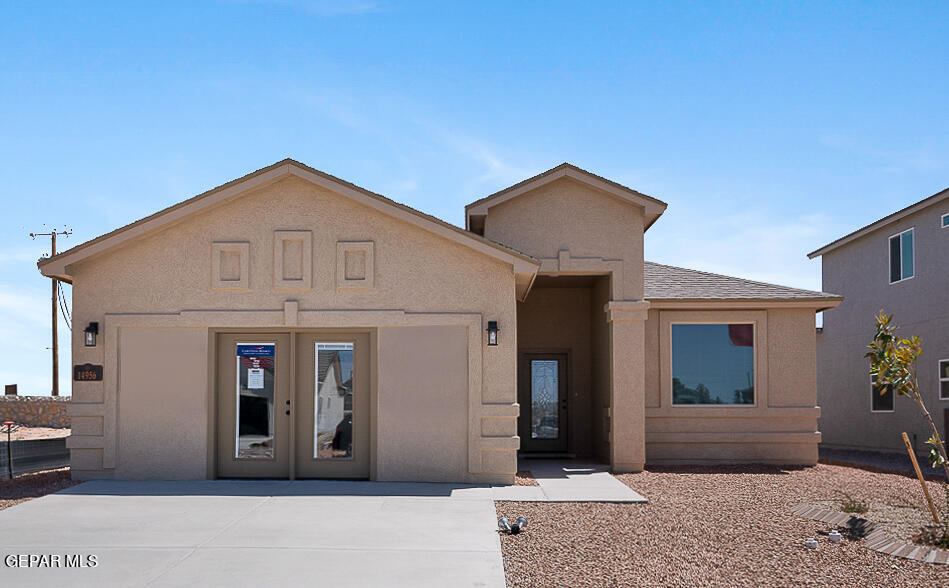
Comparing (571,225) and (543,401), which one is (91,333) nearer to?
(571,225)

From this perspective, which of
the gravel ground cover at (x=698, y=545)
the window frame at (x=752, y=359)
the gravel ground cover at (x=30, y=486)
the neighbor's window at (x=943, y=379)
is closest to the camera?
the gravel ground cover at (x=698, y=545)

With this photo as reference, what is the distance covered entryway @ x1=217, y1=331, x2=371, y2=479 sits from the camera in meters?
11.9

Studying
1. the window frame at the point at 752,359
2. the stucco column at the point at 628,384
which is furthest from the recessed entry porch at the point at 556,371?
the stucco column at the point at 628,384

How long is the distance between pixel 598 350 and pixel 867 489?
5.34m

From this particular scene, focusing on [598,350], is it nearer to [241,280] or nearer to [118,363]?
[241,280]

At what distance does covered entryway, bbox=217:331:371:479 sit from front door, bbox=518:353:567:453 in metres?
5.72

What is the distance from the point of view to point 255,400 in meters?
12.0

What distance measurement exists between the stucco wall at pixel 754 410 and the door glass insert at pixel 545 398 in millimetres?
2263

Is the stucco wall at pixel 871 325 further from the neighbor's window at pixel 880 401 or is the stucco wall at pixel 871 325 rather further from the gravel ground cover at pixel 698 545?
the gravel ground cover at pixel 698 545

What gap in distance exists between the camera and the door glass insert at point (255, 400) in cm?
1198

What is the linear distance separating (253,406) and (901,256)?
1550cm

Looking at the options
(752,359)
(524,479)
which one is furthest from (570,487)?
(752,359)

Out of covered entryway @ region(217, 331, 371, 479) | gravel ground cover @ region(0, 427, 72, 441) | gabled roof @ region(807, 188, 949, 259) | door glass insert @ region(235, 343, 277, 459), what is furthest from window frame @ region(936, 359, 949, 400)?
gravel ground cover @ region(0, 427, 72, 441)

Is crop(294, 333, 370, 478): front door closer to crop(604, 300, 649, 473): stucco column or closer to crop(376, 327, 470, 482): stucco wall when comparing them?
crop(376, 327, 470, 482): stucco wall
